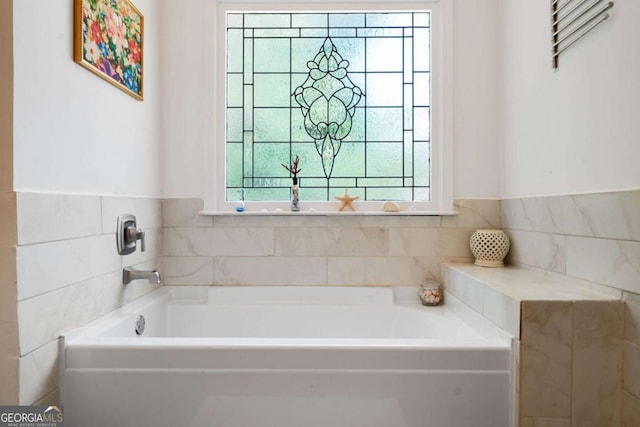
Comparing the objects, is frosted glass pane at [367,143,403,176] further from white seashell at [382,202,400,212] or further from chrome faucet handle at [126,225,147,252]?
chrome faucet handle at [126,225,147,252]

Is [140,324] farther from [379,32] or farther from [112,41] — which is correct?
[379,32]

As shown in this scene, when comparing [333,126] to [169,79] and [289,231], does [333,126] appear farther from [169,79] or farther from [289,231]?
[169,79]

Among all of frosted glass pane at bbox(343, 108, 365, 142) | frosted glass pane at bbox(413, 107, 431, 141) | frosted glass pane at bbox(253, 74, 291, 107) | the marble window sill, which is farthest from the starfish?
frosted glass pane at bbox(253, 74, 291, 107)

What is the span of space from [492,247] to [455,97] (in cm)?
86

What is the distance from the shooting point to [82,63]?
1386 millimetres

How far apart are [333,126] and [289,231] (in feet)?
2.23

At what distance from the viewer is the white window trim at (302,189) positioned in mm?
2096

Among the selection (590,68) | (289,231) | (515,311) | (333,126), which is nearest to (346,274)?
(289,231)

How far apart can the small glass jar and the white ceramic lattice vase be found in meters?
0.25

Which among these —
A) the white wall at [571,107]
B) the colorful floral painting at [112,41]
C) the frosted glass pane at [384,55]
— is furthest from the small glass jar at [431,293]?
the colorful floral painting at [112,41]

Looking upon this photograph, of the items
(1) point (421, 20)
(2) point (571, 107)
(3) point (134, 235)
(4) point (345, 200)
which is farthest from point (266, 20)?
(2) point (571, 107)

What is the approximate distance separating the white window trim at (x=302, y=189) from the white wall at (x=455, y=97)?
1.3 inches

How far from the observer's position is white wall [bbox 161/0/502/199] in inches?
82.3

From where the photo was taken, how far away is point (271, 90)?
7.34 ft
